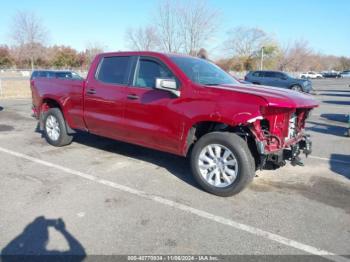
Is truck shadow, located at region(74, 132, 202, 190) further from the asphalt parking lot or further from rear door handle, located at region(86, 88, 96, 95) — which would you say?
rear door handle, located at region(86, 88, 96, 95)

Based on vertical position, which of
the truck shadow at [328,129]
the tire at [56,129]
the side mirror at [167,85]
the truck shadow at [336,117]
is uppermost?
the side mirror at [167,85]

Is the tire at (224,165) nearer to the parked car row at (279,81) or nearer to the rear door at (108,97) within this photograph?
the rear door at (108,97)

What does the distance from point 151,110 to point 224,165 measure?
1370mm

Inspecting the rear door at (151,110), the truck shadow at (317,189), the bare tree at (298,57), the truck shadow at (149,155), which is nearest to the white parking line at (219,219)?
the truck shadow at (149,155)

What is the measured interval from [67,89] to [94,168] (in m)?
1.78

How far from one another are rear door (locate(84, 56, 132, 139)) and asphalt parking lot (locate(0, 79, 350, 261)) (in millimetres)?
638

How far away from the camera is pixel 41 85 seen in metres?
6.82

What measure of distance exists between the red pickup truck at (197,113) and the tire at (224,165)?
13 mm

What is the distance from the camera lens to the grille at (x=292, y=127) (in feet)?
14.9

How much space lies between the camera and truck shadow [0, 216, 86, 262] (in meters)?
2.96

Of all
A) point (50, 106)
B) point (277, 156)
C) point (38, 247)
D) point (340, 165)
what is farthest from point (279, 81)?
point (38, 247)

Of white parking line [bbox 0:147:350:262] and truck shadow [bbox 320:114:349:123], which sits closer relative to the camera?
white parking line [bbox 0:147:350:262]

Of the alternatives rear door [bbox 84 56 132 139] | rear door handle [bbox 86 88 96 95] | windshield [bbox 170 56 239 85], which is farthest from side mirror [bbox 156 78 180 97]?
rear door handle [bbox 86 88 96 95]

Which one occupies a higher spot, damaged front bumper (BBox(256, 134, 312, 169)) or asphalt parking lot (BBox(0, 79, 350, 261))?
damaged front bumper (BBox(256, 134, 312, 169))
